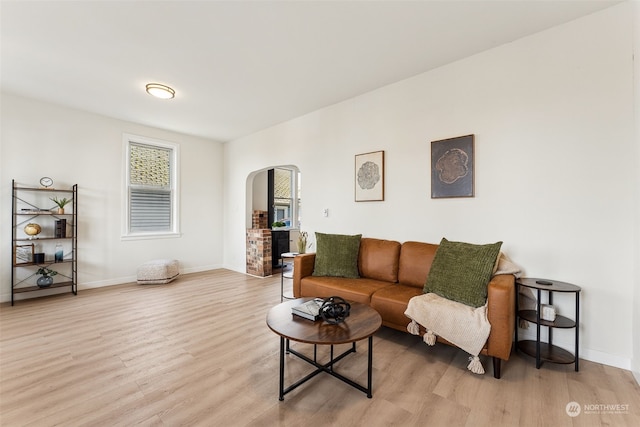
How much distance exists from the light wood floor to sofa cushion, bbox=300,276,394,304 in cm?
46

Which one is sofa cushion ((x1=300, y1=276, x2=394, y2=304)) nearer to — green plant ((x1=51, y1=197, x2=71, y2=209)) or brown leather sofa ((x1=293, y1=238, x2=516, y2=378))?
brown leather sofa ((x1=293, y1=238, x2=516, y2=378))

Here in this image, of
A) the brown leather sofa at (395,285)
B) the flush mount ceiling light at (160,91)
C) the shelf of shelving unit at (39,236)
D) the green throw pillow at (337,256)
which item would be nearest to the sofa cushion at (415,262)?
the brown leather sofa at (395,285)

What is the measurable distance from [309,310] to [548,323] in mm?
1812

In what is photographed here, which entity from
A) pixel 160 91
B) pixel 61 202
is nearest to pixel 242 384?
pixel 160 91

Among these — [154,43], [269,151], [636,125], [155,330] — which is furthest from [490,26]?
[155,330]

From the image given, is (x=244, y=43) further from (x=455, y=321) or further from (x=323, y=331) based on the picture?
(x=455, y=321)

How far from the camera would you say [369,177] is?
347 cm

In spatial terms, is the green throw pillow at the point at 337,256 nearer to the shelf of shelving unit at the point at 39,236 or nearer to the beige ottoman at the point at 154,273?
the beige ottoman at the point at 154,273

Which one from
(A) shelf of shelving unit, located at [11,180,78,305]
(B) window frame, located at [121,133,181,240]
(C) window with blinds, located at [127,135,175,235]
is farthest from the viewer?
(C) window with blinds, located at [127,135,175,235]

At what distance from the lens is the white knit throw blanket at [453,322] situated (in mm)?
1925

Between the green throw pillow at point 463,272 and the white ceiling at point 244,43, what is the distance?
1890 mm

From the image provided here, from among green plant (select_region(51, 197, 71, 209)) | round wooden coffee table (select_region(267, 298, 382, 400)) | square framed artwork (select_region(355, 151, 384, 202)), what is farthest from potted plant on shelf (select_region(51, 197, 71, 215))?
square framed artwork (select_region(355, 151, 384, 202))

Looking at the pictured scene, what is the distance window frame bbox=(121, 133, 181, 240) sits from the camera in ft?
15.2

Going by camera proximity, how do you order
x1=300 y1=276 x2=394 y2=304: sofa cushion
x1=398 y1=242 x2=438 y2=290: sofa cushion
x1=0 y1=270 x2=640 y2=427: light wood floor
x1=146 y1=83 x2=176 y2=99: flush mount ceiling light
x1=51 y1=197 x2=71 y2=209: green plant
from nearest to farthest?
x1=0 y1=270 x2=640 y2=427: light wood floor < x1=300 y1=276 x2=394 y2=304: sofa cushion < x1=398 y1=242 x2=438 y2=290: sofa cushion < x1=146 y1=83 x2=176 y2=99: flush mount ceiling light < x1=51 y1=197 x2=71 y2=209: green plant
